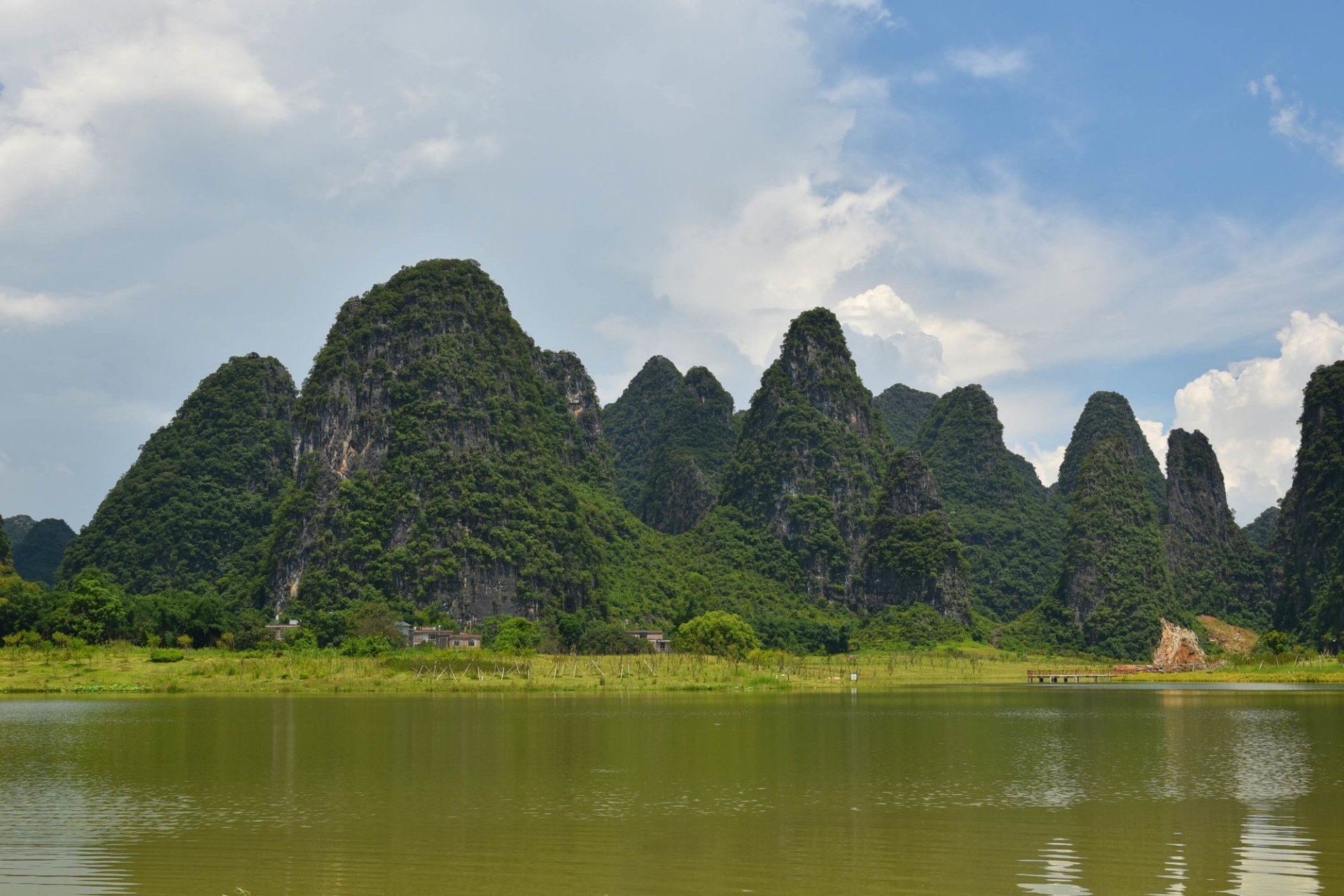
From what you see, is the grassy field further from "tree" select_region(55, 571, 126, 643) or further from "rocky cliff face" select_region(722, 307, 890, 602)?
"rocky cliff face" select_region(722, 307, 890, 602)

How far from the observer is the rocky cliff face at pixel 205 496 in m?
101

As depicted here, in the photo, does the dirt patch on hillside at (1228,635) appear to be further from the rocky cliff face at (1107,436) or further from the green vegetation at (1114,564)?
the rocky cliff face at (1107,436)

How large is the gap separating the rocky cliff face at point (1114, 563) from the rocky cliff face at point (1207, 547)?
1151 centimetres

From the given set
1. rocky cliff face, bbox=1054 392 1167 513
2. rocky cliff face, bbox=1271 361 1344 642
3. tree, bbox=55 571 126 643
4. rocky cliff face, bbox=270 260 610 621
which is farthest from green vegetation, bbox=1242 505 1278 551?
tree, bbox=55 571 126 643

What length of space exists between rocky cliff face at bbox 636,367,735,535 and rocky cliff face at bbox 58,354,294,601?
42.3m

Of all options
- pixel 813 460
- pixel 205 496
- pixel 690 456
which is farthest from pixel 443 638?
pixel 690 456

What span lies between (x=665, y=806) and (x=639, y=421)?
14642 cm

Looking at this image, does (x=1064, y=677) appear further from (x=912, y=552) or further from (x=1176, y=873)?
(x=1176, y=873)

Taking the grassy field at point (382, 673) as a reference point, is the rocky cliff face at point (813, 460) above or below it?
above

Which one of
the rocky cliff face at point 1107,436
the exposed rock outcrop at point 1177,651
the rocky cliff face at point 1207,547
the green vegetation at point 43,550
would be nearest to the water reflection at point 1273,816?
the exposed rock outcrop at point 1177,651

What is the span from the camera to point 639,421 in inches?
6516

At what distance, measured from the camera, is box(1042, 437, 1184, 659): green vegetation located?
335 feet

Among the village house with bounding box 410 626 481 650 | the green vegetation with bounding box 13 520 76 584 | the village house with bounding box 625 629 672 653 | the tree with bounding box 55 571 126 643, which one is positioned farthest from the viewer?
the green vegetation with bounding box 13 520 76 584

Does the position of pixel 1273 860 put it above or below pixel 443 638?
above
